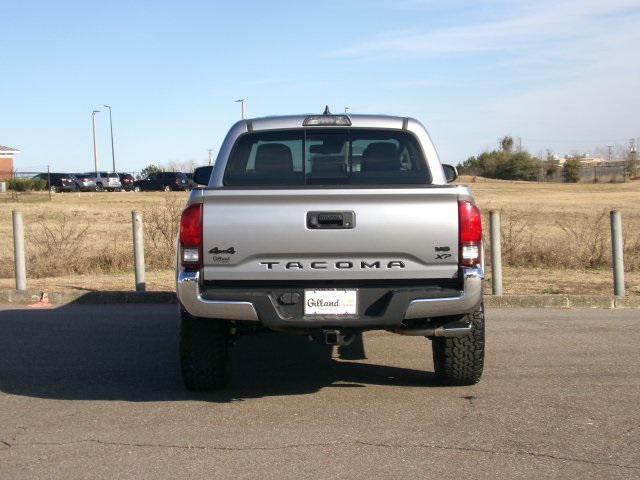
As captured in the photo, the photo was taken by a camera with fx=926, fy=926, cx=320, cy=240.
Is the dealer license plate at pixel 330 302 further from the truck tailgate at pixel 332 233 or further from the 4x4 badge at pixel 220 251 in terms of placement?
the 4x4 badge at pixel 220 251

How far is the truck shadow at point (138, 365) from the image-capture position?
7227mm

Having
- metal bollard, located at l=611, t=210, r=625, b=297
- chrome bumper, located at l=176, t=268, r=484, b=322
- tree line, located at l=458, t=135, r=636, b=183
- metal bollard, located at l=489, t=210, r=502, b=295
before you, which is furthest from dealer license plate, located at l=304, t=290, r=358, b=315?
tree line, located at l=458, t=135, r=636, b=183

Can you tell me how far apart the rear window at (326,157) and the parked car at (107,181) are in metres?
56.7

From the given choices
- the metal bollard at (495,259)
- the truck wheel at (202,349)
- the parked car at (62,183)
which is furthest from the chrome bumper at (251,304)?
the parked car at (62,183)

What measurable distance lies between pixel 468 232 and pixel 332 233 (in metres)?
0.91

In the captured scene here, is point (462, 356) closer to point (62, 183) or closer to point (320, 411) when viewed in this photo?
point (320, 411)

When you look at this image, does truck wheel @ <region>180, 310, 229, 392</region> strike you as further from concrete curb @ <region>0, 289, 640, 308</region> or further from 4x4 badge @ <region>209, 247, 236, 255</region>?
concrete curb @ <region>0, 289, 640, 308</region>

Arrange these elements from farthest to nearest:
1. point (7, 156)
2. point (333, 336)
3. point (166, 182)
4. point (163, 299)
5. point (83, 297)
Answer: point (7, 156)
point (166, 182)
point (83, 297)
point (163, 299)
point (333, 336)

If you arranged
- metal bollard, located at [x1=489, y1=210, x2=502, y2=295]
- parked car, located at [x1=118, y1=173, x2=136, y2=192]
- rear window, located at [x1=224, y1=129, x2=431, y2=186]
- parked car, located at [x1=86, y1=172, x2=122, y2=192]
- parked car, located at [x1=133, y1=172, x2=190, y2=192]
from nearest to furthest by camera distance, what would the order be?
rear window, located at [x1=224, y1=129, x2=431, y2=186], metal bollard, located at [x1=489, y1=210, x2=502, y2=295], parked car, located at [x1=133, y1=172, x2=190, y2=192], parked car, located at [x1=86, y1=172, x2=122, y2=192], parked car, located at [x1=118, y1=173, x2=136, y2=192]

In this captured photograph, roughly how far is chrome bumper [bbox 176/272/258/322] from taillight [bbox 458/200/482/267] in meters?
1.47

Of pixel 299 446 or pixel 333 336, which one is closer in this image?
pixel 299 446

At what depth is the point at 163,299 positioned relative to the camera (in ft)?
39.4

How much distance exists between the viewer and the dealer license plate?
626cm

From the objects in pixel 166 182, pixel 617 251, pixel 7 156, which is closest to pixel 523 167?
pixel 166 182
